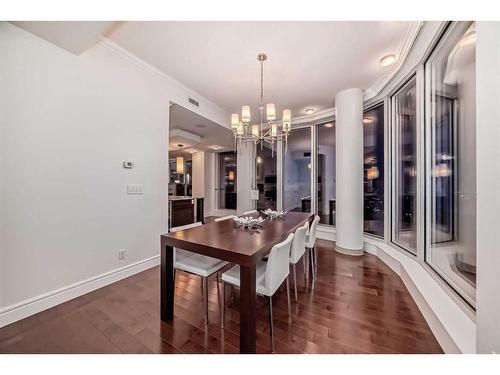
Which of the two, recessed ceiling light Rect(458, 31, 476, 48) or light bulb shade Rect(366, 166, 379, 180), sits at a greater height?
recessed ceiling light Rect(458, 31, 476, 48)

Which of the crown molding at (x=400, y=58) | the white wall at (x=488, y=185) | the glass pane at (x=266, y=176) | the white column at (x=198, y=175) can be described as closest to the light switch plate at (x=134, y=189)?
the white wall at (x=488, y=185)

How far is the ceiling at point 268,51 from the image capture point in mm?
2018

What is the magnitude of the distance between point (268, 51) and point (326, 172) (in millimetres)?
2907

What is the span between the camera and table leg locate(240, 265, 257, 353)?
1.24 metres

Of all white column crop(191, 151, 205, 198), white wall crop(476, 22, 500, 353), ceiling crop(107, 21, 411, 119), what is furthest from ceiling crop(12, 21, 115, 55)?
white column crop(191, 151, 205, 198)

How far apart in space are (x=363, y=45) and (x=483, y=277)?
2.44 m

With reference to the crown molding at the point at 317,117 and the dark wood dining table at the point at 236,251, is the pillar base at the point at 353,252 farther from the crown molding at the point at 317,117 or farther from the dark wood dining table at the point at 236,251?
the crown molding at the point at 317,117

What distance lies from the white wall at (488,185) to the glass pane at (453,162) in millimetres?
625

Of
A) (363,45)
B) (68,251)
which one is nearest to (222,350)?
(68,251)

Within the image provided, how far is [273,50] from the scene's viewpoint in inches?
91.3

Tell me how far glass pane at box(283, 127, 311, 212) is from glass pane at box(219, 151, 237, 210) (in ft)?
9.43

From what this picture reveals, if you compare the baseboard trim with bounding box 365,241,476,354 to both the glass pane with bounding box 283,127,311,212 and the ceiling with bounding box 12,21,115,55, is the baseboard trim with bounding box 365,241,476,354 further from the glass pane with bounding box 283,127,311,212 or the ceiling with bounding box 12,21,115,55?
the ceiling with bounding box 12,21,115,55

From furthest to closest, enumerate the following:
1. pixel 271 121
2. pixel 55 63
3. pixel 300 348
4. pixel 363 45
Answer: pixel 271 121 → pixel 363 45 → pixel 55 63 → pixel 300 348
